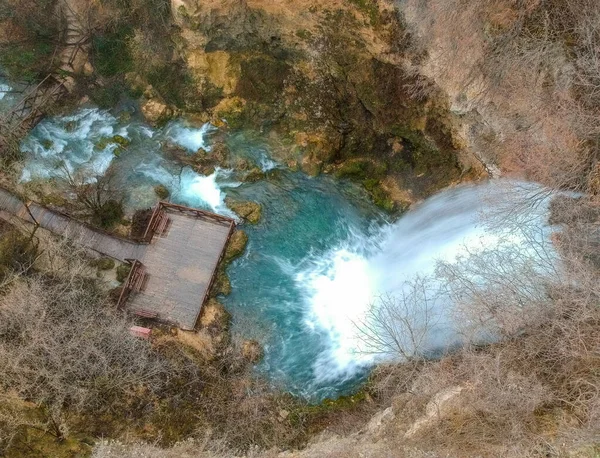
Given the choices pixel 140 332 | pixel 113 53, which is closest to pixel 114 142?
pixel 113 53

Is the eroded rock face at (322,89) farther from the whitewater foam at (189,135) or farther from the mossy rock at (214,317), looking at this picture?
the mossy rock at (214,317)

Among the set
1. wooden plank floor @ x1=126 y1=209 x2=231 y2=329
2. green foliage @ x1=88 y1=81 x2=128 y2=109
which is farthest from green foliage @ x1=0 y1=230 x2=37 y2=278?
green foliage @ x1=88 y1=81 x2=128 y2=109

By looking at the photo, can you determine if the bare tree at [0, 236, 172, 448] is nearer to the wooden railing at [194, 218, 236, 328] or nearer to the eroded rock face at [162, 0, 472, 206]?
the wooden railing at [194, 218, 236, 328]

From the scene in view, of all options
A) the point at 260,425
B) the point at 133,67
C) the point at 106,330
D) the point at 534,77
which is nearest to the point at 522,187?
the point at 534,77

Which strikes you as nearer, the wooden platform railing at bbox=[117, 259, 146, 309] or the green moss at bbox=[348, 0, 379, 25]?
the green moss at bbox=[348, 0, 379, 25]

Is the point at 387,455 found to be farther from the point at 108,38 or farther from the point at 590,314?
the point at 108,38

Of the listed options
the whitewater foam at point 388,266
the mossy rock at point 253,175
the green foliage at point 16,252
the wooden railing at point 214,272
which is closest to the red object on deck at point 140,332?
the wooden railing at point 214,272
